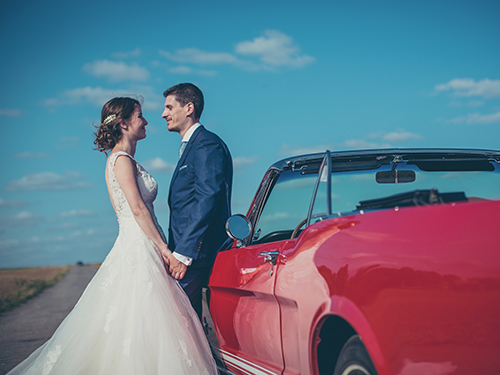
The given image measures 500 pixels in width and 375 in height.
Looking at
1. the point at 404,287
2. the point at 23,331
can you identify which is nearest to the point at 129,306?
the point at 404,287

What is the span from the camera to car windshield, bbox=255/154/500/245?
3.58 m

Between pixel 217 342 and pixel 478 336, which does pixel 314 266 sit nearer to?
pixel 478 336

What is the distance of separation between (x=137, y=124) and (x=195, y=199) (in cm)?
82

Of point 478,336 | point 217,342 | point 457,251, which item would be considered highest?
point 457,251

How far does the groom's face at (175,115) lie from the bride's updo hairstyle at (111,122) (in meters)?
0.32

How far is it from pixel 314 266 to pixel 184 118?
2.31m

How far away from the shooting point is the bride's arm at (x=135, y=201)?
421cm

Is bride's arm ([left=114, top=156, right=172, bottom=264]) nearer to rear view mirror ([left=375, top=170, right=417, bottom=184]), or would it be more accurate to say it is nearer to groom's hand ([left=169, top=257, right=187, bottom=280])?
groom's hand ([left=169, top=257, right=187, bottom=280])

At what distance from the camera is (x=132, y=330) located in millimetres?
3852

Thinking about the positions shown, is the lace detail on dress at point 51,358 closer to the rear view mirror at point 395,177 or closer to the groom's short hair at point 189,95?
the groom's short hair at point 189,95

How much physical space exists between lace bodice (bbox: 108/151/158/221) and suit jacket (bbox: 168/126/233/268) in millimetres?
167

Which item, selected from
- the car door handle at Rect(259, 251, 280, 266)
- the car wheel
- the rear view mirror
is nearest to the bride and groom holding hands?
the car door handle at Rect(259, 251, 280, 266)

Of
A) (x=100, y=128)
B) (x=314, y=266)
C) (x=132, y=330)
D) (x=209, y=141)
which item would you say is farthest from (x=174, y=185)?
(x=314, y=266)

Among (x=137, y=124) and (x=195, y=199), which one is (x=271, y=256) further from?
(x=137, y=124)
